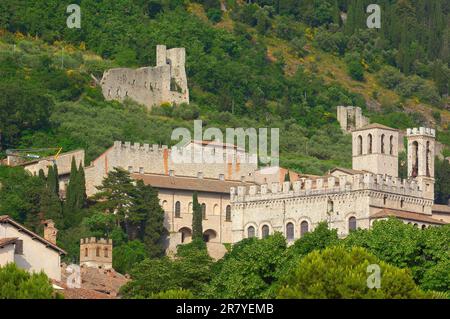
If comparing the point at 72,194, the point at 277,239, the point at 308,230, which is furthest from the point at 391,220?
the point at 72,194

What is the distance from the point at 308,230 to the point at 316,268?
37741 mm

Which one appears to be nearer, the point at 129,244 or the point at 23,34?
the point at 129,244

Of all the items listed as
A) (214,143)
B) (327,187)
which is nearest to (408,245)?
(327,187)

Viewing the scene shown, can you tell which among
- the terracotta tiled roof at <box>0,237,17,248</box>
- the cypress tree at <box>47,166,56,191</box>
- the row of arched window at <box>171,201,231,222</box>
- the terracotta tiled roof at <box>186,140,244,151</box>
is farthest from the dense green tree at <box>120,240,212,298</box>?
the terracotta tiled roof at <box>186,140,244,151</box>

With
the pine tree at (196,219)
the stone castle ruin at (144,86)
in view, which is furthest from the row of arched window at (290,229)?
the stone castle ruin at (144,86)

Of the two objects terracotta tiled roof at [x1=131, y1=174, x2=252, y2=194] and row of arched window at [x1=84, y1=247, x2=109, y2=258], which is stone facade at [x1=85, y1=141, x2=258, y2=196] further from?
row of arched window at [x1=84, y1=247, x2=109, y2=258]

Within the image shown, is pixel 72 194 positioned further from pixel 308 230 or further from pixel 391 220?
pixel 391 220

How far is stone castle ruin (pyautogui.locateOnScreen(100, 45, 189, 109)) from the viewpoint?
5217 inches

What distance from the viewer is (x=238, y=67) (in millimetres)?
147625

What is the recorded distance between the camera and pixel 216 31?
15375 cm

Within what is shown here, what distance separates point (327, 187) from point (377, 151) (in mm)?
4612

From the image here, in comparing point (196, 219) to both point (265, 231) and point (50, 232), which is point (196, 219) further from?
point (50, 232)

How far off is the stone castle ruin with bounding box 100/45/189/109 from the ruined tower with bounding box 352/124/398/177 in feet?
96.8

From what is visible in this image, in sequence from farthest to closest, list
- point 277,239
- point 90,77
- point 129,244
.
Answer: point 90,77, point 129,244, point 277,239
